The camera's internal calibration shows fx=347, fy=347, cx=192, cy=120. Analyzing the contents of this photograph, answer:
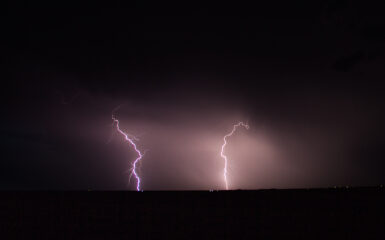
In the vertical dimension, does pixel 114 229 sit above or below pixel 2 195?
below

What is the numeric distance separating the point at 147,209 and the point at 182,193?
1.39ft

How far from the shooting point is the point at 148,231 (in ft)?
12.4

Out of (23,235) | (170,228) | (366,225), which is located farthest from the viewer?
(23,235)

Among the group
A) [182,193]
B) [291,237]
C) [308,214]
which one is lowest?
[291,237]

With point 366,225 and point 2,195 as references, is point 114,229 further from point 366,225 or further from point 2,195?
point 366,225

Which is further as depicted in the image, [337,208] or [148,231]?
[148,231]

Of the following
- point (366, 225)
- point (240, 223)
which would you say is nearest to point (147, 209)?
point (240, 223)

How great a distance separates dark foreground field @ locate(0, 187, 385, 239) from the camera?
3.50 meters

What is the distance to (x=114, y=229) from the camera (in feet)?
12.6

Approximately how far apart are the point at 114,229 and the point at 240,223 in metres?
1.39

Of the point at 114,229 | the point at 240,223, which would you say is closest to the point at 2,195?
the point at 114,229

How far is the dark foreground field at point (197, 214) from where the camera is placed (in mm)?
3500

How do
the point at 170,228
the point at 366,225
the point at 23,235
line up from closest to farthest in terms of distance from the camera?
the point at 366,225 → the point at 170,228 → the point at 23,235

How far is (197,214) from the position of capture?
3.70 meters
